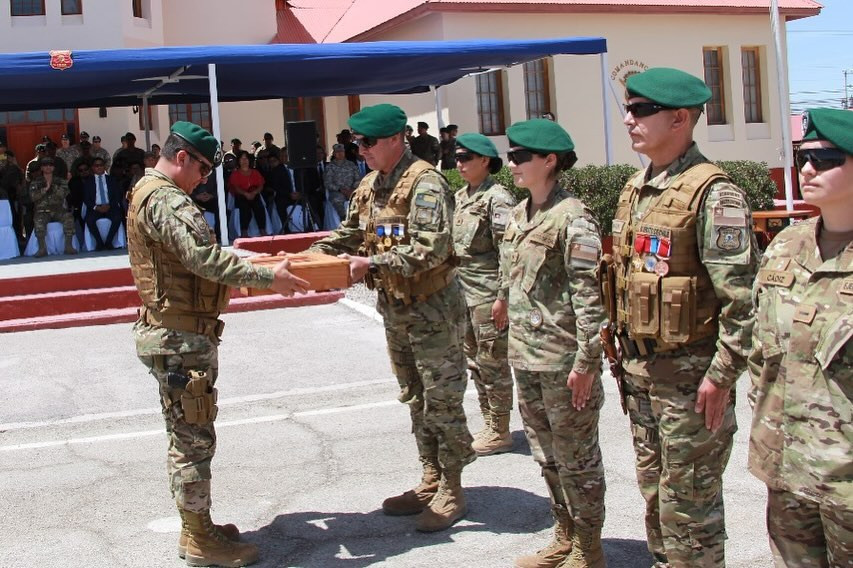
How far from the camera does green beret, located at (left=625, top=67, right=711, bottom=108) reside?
140 inches

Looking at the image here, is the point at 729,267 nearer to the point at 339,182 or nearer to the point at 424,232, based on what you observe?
the point at 424,232

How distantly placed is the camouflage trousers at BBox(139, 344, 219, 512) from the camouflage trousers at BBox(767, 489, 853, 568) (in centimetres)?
267

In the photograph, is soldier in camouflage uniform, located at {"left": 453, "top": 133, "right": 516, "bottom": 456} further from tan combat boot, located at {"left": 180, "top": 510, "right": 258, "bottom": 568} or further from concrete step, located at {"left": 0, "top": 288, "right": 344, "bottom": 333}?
concrete step, located at {"left": 0, "top": 288, "right": 344, "bottom": 333}

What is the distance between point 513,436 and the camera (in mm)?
6645

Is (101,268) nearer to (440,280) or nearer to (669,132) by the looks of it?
(440,280)

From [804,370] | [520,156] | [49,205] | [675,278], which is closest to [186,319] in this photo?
[520,156]

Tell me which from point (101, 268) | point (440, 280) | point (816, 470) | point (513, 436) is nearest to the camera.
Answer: point (816, 470)

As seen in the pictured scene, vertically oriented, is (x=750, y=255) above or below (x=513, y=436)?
above

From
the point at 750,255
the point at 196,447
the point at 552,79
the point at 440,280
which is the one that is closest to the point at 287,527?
the point at 196,447

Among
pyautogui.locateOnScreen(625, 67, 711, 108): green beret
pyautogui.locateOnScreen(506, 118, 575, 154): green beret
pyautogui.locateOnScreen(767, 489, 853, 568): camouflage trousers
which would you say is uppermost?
pyautogui.locateOnScreen(625, 67, 711, 108): green beret

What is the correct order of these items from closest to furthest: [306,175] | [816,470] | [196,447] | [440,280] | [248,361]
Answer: [816,470] → [196,447] → [440,280] → [248,361] → [306,175]

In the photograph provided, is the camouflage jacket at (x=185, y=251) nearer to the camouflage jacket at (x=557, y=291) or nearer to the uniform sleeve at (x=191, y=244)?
the uniform sleeve at (x=191, y=244)

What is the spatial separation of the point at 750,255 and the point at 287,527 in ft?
9.32

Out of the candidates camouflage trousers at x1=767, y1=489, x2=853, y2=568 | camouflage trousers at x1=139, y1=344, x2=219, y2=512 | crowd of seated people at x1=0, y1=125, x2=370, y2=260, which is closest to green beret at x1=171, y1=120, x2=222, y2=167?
camouflage trousers at x1=139, y1=344, x2=219, y2=512
